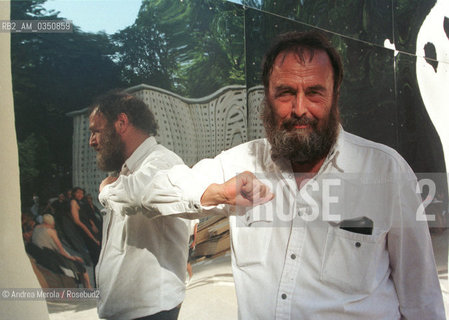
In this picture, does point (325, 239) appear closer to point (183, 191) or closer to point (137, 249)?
point (183, 191)

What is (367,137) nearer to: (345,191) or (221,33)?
(345,191)

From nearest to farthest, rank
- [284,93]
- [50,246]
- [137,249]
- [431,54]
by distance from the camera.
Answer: [50,246], [137,249], [284,93], [431,54]

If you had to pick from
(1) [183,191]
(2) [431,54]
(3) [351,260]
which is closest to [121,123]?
(1) [183,191]

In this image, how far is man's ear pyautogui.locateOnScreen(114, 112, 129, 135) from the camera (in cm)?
158

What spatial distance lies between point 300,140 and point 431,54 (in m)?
0.84

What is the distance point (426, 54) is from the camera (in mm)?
2041

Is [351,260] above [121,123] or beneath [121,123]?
beneath

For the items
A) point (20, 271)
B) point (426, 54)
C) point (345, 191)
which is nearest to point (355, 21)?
point (426, 54)

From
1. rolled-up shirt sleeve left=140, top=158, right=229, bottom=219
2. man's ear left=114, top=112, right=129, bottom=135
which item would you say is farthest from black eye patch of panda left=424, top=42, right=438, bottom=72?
man's ear left=114, top=112, right=129, bottom=135

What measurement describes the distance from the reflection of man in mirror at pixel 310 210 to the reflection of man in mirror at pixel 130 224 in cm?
9

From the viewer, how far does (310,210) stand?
1.73 m

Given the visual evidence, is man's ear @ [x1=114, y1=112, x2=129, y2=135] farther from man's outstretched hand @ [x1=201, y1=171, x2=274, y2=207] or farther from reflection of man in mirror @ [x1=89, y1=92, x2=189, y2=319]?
man's outstretched hand @ [x1=201, y1=171, x2=274, y2=207]

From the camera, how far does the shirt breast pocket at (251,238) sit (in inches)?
67.2

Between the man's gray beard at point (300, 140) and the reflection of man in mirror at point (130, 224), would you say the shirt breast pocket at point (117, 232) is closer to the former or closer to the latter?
the reflection of man in mirror at point (130, 224)
